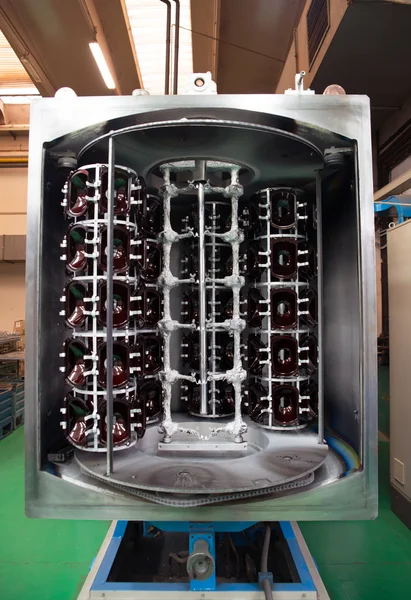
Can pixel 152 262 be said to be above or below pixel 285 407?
above

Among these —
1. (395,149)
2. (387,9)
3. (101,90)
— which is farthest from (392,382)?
→ (101,90)

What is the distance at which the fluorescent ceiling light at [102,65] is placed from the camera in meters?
3.65

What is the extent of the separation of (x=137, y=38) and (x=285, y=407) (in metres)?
4.30

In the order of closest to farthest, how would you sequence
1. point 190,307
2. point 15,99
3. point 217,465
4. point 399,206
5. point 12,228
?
point 217,465 < point 190,307 < point 399,206 < point 15,99 < point 12,228

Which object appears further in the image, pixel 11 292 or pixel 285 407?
pixel 11 292

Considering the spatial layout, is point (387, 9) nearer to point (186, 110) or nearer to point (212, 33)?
point (212, 33)

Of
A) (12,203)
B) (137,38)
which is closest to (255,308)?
(137,38)

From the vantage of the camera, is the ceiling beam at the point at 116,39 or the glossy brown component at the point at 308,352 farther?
the ceiling beam at the point at 116,39

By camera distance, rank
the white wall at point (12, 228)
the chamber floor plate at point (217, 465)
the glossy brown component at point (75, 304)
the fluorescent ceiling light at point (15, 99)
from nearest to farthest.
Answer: the chamber floor plate at point (217, 465) < the glossy brown component at point (75, 304) < the fluorescent ceiling light at point (15, 99) < the white wall at point (12, 228)

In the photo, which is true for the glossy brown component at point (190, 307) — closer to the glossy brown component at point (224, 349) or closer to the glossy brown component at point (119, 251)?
the glossy brown component at point (224, 349)

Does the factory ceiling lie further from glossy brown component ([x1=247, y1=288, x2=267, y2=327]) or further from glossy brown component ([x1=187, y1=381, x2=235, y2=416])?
glossy brown component ([x1=187, y1=381, x2=235, y2=416])

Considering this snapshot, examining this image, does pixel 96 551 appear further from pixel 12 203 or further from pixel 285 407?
pixel 12 203

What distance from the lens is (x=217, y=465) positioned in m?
1.57

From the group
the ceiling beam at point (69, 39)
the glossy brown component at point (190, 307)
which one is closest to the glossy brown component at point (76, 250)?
the glossy brown component at point (190, 307)
